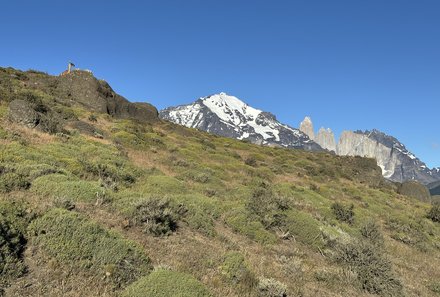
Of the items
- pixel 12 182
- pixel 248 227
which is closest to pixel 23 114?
pixel 12 182

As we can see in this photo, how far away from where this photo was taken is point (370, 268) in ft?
36.6

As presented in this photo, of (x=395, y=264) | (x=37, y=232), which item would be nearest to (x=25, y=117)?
(x=37, y=232)

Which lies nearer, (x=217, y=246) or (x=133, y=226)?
(x=133, y=226)

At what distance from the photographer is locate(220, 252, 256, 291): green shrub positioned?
8.42 metres

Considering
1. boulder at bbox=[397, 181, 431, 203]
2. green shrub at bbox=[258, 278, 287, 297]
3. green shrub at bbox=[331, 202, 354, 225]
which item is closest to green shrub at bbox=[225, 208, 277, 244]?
green shrub at bbox=[258, 278, 287, 297]

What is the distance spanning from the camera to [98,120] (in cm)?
3591

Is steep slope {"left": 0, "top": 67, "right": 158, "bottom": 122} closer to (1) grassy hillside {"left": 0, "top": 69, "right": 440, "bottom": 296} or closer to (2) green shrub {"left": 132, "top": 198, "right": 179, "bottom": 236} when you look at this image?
(1) grassy hillside {"left": 0, "top": 69, "right": 440, "bottom": 296}

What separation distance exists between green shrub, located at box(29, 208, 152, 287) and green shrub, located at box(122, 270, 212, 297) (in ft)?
1.59

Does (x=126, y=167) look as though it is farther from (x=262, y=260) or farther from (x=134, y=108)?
(x=134, y=108)

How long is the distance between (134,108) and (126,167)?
36.2 m

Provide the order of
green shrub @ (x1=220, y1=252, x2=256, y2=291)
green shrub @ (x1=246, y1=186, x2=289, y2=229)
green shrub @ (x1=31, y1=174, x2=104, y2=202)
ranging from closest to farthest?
green shrub @ (x1=220, y1=252, x2=256, y2=291)
green shrub @ (x1=31, y1=174, x2=104, y2=202)
green shrub @ (x1=246, y1=186, x2=289, y2=229)

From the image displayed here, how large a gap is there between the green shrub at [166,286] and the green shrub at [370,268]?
5.98 metres

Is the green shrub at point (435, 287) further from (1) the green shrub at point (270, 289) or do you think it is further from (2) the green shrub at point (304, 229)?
(1) the green shrub at point (270, 289)

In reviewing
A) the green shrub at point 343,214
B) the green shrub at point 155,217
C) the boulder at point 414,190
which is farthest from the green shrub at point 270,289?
the boulder at point 414,190
